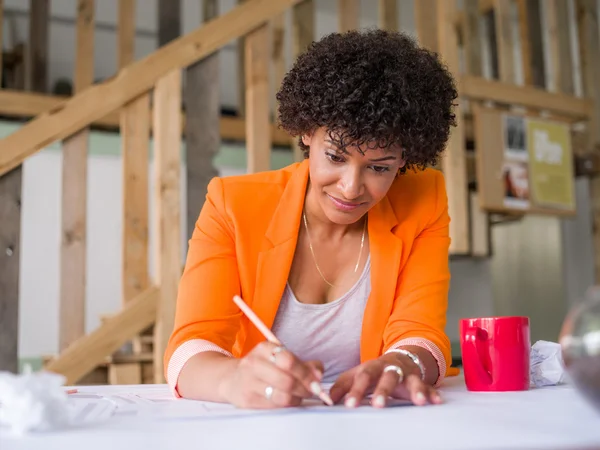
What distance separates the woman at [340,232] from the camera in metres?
1.23

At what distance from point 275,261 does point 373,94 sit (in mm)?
369

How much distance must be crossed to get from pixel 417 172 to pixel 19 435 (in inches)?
44.0

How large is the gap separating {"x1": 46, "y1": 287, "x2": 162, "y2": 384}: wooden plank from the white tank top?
48.8 inches

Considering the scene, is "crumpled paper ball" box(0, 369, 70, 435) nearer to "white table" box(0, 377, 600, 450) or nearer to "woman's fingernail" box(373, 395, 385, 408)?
"white table" box(0, 377, 600, 450)

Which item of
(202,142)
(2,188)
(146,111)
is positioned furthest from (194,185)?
(2,188)

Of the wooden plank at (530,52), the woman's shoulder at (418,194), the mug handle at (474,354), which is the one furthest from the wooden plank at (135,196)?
the wooden plank at (530,52)

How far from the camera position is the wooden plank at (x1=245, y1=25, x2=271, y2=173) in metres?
2.80

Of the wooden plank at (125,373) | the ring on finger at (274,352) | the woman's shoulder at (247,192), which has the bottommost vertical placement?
the wooden plank at (125,373)

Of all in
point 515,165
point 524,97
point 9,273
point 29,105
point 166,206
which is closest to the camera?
point 9,273

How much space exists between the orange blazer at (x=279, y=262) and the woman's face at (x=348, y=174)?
0.11 metres

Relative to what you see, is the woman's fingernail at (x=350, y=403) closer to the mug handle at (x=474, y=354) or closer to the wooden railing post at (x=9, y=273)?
the mug handle at (x=474, y=354)

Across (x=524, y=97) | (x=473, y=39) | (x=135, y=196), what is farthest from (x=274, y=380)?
(x=473, y=39)

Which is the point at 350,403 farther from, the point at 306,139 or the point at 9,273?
the point at 9,273

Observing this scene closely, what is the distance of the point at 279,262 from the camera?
4.46 ft
